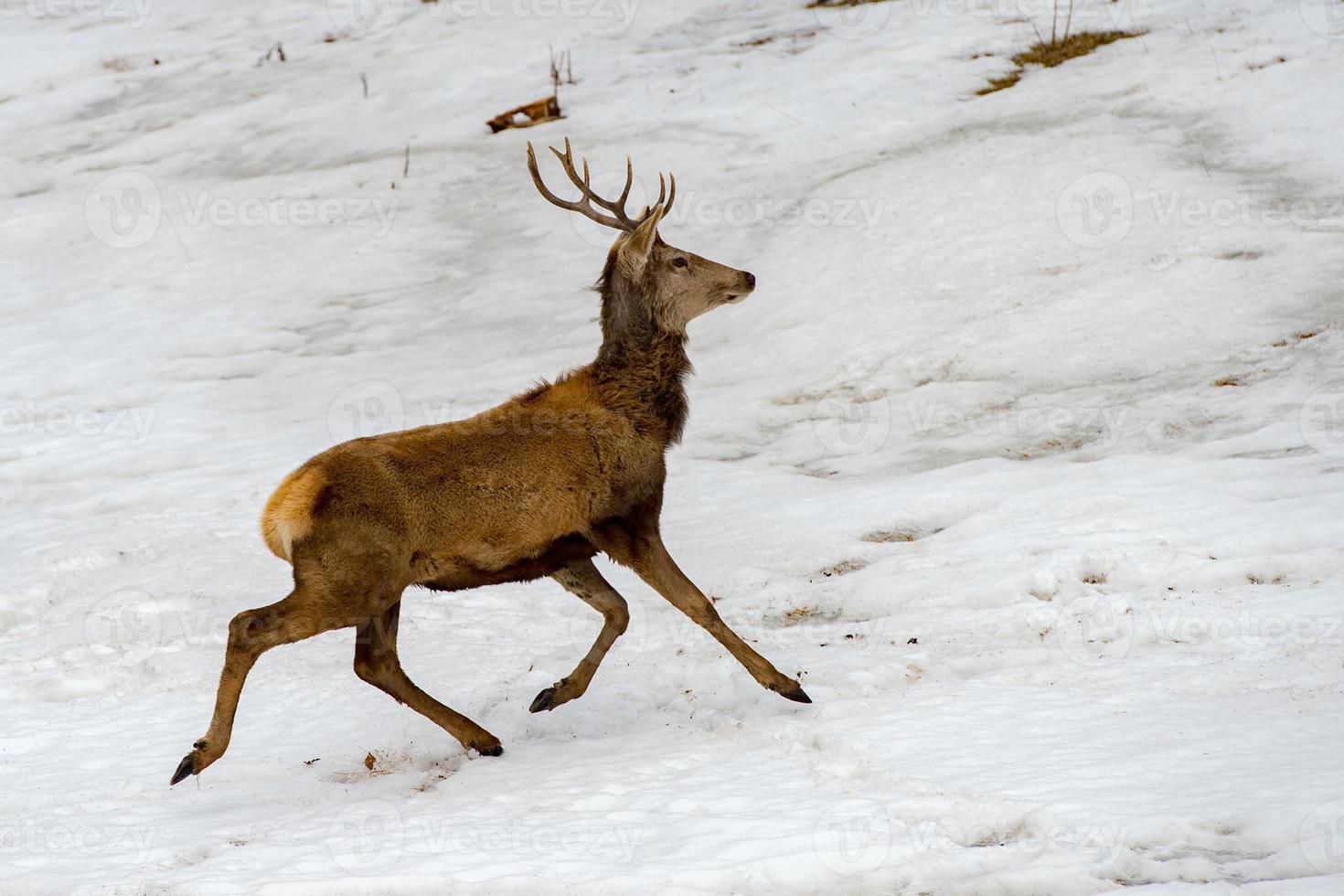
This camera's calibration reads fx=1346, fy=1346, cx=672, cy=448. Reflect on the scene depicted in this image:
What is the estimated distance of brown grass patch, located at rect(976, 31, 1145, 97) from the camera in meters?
15.4

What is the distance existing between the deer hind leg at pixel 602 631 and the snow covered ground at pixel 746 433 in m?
0.15

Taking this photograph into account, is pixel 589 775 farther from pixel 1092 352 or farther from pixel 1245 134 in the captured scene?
pixel 1245 134

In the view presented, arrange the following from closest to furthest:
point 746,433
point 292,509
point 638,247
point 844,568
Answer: point 292,509 → point 638,247 → point 844,568 → point 746,433

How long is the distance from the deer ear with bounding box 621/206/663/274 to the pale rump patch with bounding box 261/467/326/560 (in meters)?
2.09

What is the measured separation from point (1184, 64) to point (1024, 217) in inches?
129

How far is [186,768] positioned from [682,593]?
226 centimetres

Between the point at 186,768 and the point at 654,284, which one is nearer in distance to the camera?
the point at 186,768

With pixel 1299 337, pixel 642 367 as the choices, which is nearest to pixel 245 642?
pixel 642 367

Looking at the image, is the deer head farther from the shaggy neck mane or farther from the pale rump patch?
the pale rump patch

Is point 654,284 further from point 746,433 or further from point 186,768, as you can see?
point 746,433

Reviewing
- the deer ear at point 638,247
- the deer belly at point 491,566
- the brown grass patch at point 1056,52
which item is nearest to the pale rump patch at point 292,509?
the deer belly at point 491,566

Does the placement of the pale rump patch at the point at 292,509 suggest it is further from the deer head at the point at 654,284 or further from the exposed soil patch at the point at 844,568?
the exposed soil patch at the point at 844,568

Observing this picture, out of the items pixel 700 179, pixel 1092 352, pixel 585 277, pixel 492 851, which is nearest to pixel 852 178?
pixel 700 179

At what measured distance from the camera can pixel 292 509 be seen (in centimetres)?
577
